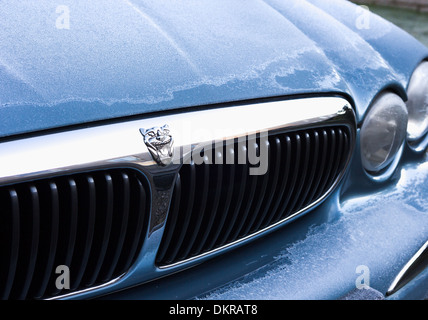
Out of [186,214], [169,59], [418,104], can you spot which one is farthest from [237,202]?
[418,104]

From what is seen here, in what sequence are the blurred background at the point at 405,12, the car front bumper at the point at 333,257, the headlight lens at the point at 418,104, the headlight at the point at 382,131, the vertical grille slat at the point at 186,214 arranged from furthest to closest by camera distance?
1. the blurred background at the point at 405,12
2. the headlight lens at the point at 418,104
3. the headlight at the point at 382,131
4. the car front bumper at the point at 333,257
5. the vertical grille slat at the point at 186,214

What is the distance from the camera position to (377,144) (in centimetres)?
196

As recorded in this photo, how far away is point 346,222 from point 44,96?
1.02 m

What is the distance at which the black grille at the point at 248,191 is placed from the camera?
152 centimetres

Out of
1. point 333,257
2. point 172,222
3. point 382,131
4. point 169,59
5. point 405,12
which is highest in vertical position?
point 405,12

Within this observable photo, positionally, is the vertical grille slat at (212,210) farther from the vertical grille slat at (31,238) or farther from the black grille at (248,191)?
the vertical grille slat at (31,238)

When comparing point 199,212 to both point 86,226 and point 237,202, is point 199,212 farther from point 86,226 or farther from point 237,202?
point 86,226

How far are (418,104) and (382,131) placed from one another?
30 cm

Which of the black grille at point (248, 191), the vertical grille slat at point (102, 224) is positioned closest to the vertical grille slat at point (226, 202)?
the black grille at point (248, 191)

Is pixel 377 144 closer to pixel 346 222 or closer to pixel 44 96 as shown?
pixel 346 222

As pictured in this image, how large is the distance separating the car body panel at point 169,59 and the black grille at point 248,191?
149 mm

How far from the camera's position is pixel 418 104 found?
215 cm

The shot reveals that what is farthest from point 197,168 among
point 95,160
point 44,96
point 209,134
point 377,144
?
point 377,144

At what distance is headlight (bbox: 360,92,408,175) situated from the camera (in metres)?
1.92
